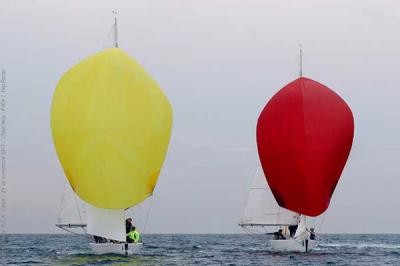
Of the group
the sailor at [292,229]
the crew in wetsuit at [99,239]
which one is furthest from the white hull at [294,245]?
the crew in wetsuit at [99,239]

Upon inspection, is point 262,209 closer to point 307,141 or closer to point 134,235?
point 307,141

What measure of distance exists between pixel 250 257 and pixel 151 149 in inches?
398

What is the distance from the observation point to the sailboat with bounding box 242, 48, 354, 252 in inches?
1690

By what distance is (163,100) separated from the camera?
3781cm

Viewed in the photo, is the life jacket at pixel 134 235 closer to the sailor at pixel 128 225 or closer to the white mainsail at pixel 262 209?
the sailor at pixel 128 225

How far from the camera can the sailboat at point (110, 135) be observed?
3616 cm

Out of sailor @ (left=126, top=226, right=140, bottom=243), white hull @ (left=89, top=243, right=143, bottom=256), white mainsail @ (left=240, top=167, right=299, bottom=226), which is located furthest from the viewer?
white mainsail @ (left=240, top=167, right=299, bottom=226)

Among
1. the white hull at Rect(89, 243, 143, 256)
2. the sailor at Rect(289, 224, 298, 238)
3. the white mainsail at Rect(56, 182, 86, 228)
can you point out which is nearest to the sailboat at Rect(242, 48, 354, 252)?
the sailor at Rect(289, 224, 298, 238)

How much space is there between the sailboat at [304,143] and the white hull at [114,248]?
9.17 m

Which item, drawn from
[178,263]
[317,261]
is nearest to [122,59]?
[178,263]

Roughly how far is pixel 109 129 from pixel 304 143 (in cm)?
1086

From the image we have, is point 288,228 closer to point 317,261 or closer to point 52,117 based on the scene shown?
point 317,261

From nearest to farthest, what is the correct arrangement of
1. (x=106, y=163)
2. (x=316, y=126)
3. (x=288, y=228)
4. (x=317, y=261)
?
(x=106, y=163) < (x=317, y=261) < (x=316, y=126) < (x=288, y=228)

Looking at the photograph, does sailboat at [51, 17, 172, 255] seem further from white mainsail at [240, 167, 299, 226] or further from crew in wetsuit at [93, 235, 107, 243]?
white mainsail at [240, 167, 299, 226]
